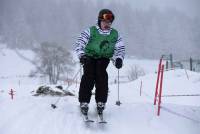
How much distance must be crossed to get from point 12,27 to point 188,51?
5456 cm

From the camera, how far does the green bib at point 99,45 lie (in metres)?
6.96

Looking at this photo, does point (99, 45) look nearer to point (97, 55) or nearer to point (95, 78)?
point (97, 55)

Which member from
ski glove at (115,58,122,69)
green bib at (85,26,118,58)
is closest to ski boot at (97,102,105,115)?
ski glove at (115,58,122,69)

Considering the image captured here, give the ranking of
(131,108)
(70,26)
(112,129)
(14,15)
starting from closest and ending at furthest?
(112,129), (131,108), (70,26), (14,15)

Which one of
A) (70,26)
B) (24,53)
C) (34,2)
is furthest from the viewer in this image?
(34,2)

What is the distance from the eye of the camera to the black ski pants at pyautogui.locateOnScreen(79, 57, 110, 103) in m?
6.97

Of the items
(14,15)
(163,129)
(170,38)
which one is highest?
(14,15)

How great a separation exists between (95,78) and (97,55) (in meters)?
0.44

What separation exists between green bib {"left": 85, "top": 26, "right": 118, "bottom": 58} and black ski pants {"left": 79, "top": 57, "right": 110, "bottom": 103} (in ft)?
0.34

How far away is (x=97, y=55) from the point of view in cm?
700

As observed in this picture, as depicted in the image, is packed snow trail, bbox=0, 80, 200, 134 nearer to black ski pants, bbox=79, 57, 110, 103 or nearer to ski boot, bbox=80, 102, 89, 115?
ski boot, bbox=80, 102, 89, 115

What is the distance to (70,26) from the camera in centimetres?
12025

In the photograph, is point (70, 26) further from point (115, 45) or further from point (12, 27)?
point (115, 45)

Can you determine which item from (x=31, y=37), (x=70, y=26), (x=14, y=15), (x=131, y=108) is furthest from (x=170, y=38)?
(x=131, y=108)
